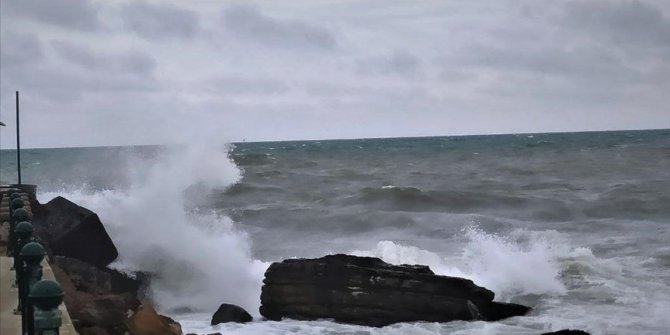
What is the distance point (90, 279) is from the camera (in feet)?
37.2

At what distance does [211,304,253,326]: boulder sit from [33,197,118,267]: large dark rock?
10.5ft

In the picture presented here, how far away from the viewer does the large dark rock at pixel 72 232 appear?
13.2 metres

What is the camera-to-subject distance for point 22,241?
22.5ft

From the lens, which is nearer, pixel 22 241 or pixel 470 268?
pixel 22 241

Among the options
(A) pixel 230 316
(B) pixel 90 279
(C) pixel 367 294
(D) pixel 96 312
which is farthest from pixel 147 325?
(C) pixel 367 294

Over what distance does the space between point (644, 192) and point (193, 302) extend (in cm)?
2364

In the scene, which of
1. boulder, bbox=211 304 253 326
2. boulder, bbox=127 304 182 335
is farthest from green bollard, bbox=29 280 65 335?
boulder, bbox=211 304 253 326

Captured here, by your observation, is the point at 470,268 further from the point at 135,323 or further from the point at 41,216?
the point at 135,323

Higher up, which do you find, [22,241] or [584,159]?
[584,159]

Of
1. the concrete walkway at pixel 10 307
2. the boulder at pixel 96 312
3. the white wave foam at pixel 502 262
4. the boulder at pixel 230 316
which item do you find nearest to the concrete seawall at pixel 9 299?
the concrete walkway at pixel 10 307

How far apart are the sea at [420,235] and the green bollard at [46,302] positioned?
6.61m

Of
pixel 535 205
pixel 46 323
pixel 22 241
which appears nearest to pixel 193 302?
pixel 22 241

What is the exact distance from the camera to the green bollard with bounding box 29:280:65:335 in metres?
4.29

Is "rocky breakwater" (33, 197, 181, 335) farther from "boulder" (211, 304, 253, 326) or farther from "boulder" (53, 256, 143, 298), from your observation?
"boulder" (211, 304, 253, 326)
